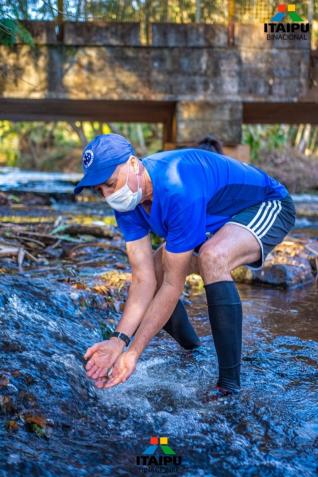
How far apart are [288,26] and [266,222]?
27.8ft

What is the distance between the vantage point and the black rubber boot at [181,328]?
13.9 feet

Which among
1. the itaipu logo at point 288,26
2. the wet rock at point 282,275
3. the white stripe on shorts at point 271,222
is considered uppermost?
the itaipu logo at point 288,26

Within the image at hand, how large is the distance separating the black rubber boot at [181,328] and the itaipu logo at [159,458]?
52.0 inches

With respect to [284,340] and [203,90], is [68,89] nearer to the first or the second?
[203,90]

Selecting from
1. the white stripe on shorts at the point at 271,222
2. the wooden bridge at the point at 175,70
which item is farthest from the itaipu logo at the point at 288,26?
the white stripe on shorts at the point at 271,222

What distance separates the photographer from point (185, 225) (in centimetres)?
320

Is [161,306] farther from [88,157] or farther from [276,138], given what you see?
[276,138]

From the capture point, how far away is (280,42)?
37.0 ft

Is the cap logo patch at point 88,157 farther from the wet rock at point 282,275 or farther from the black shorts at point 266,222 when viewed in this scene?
the wet rock at point 282,275

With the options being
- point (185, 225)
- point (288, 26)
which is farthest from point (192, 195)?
point (288, 26)

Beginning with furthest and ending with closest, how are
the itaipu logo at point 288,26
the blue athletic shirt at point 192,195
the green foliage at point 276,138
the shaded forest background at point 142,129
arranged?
the green foliage at point 276,138
the itaipu logo at point 288,26
the shaded forest background at point 142,129
the blue athletic shirt at point 192,195

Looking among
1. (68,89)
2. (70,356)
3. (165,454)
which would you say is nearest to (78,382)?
(70,356)

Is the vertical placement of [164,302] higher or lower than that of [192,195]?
lower

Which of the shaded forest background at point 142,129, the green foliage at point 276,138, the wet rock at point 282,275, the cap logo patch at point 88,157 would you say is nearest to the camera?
the cap logo patch at point 88,157
